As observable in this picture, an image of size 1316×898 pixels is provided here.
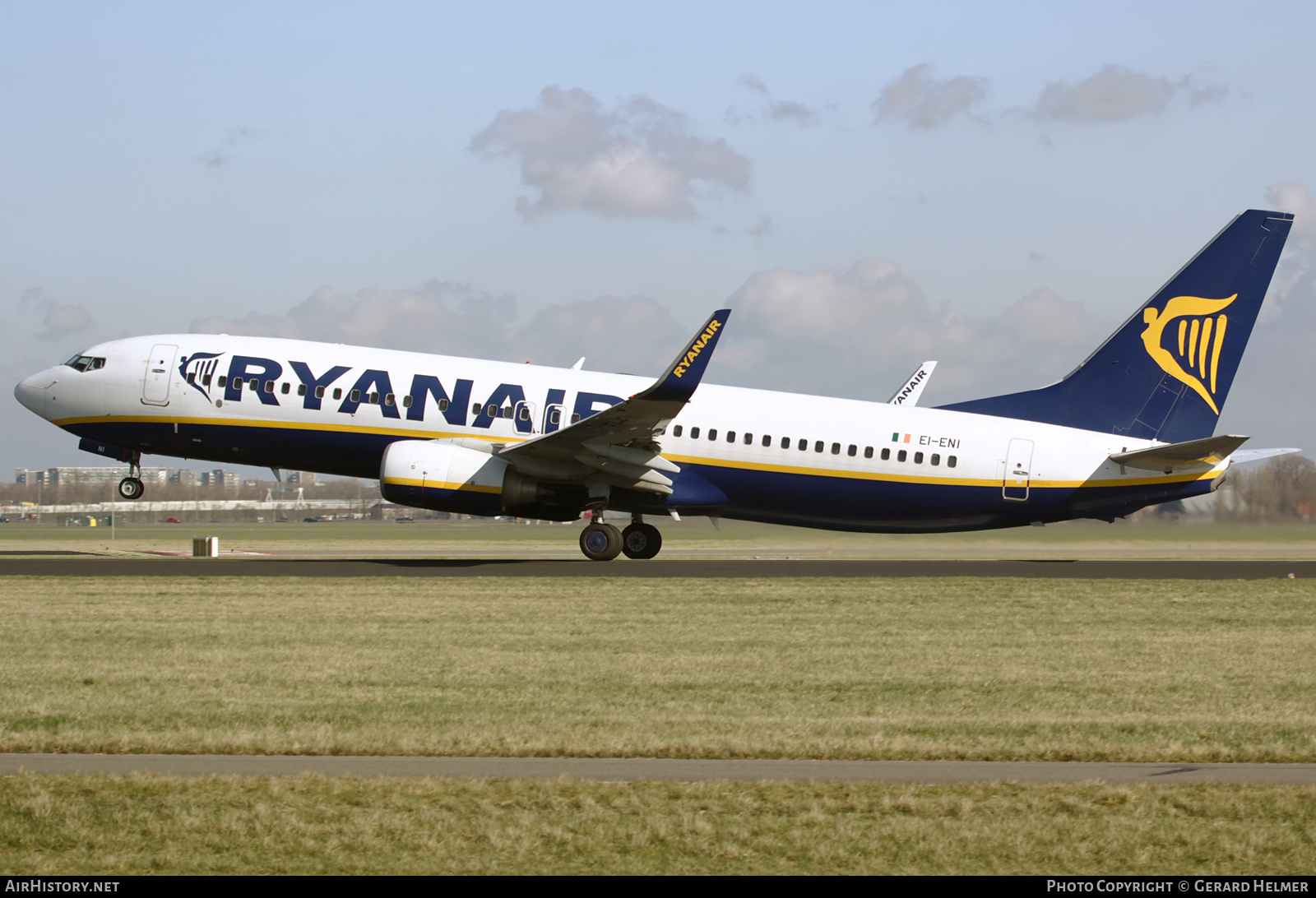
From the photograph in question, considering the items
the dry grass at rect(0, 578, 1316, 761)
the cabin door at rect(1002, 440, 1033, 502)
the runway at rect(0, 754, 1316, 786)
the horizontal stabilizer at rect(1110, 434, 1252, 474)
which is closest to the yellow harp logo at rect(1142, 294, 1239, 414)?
the horizontal stabilizer at rect(1110, 434, 1252, 474)

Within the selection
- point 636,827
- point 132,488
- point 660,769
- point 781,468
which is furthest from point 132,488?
point 636,827

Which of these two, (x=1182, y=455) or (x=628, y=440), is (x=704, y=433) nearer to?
(x=628, y=440)

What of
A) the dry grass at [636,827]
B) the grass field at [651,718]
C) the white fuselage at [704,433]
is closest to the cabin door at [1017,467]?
the white fuselage at [704,433]

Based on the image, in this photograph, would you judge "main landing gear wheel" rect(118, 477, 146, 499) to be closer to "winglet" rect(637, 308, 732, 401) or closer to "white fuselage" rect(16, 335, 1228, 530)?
"white fuselage" rect(16, 335, 1228, 530)

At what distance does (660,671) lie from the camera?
17031 mm

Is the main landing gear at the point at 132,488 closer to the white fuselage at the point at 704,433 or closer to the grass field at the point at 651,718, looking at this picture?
the white fuselage at the point at 704,433

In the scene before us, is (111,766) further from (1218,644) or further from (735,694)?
(1218,644)

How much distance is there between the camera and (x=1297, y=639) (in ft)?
68.0

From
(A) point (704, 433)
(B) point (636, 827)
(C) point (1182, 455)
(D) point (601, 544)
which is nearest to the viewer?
(B) point (636, 827)

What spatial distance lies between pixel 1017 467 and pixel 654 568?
976cm

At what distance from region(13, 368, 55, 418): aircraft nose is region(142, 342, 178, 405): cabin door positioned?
3.17m

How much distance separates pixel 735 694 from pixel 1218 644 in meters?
8.93

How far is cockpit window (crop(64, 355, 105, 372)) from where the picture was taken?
35656 millimetres

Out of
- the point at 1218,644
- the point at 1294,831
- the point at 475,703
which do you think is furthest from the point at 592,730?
the point at 1218,644
